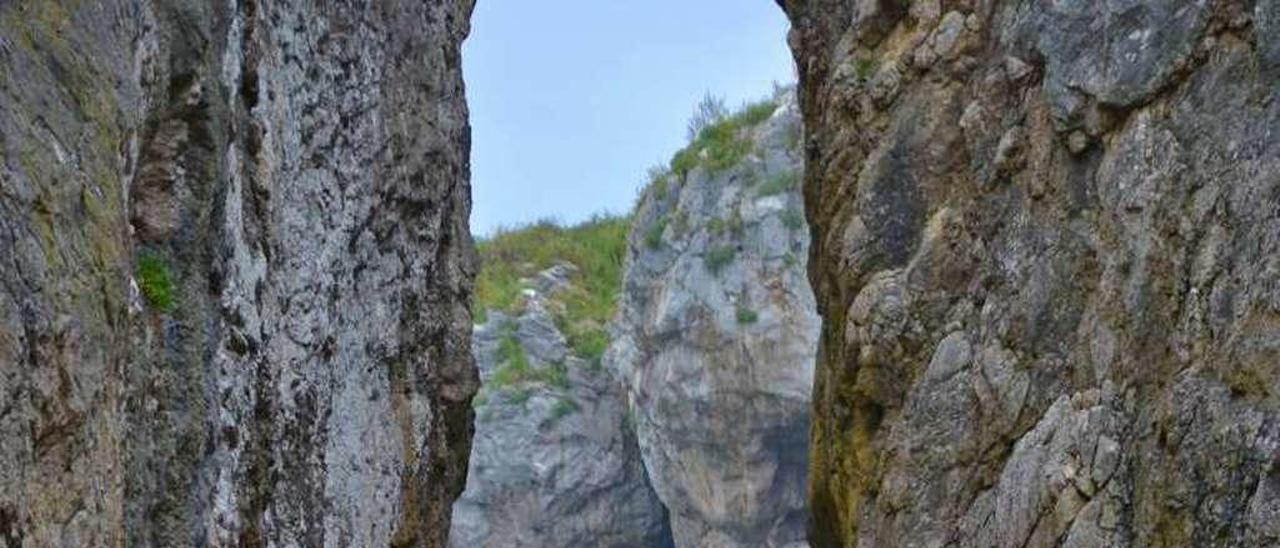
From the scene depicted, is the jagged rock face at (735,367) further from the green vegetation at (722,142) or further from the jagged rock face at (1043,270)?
the jagged rock face at (1043,270)

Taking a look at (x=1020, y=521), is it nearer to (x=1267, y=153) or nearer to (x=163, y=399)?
(x=1267, y=153)

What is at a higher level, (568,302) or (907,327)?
(568,302)

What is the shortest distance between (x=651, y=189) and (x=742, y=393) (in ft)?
19.8

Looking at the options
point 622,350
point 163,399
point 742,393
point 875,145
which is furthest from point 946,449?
point 622,350

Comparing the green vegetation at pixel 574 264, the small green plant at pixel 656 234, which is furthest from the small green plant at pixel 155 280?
the green vegetation at pixel 574 264

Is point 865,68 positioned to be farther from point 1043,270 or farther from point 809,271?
point 1043,270

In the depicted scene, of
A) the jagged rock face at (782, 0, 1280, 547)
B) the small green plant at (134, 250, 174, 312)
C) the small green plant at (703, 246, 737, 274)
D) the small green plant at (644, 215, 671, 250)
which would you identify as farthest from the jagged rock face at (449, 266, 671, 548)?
the small green plant at (134, 250, 174, 312)

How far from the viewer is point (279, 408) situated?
34.6 feet

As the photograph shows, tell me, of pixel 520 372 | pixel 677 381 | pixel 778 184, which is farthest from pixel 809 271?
pixel 520 372

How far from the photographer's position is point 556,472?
33.1m

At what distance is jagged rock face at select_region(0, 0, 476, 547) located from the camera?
18.3ft

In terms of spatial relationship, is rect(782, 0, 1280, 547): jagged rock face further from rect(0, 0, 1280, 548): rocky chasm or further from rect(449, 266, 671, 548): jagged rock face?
rect(449, 266, 671, 548): jagged rock face

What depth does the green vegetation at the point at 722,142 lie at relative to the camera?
3262cm

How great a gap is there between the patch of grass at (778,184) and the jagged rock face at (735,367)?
25 mm
